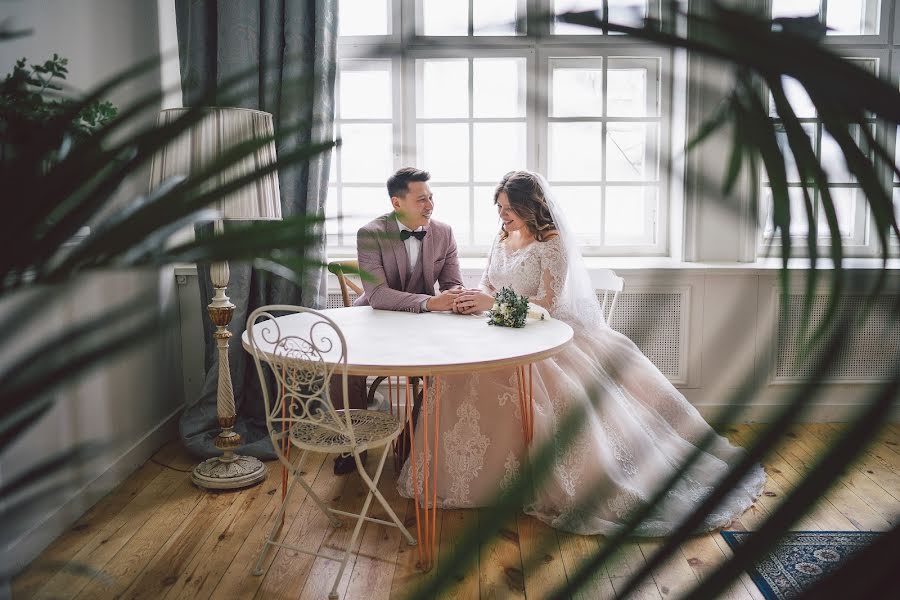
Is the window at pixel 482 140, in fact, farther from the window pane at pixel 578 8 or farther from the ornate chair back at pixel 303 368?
the window pane at pixel 578 8

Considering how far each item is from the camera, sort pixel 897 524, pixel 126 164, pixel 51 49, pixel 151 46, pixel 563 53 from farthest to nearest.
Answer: pixel 563 53, pixel 151 46, pixel 51 49, pixel 126 164, pixel 897 524

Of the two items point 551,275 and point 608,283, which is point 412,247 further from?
point 608,283

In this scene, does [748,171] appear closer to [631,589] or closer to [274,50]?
[631,589]

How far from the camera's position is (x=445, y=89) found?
4.21 meters

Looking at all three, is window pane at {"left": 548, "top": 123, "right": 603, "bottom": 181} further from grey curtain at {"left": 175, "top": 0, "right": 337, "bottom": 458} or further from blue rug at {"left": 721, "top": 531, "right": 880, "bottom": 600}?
blue rug at {"left": 721, "top": 531, "right": 880, "bottom": 600}

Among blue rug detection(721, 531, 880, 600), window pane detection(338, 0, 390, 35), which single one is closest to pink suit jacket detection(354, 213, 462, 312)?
window pane detection(338, 0, 390, 35)

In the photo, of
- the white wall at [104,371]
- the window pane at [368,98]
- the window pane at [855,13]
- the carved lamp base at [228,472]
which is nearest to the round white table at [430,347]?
the white wall at [104,371]

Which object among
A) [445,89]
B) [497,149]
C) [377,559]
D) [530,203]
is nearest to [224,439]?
[377,559]

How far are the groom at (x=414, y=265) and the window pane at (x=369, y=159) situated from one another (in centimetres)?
66

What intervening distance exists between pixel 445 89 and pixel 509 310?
6.16 feet

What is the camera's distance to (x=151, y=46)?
3.52 m

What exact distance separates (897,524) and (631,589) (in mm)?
75

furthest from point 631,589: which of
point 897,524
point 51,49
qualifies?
point 51,49

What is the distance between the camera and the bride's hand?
3104 mm
